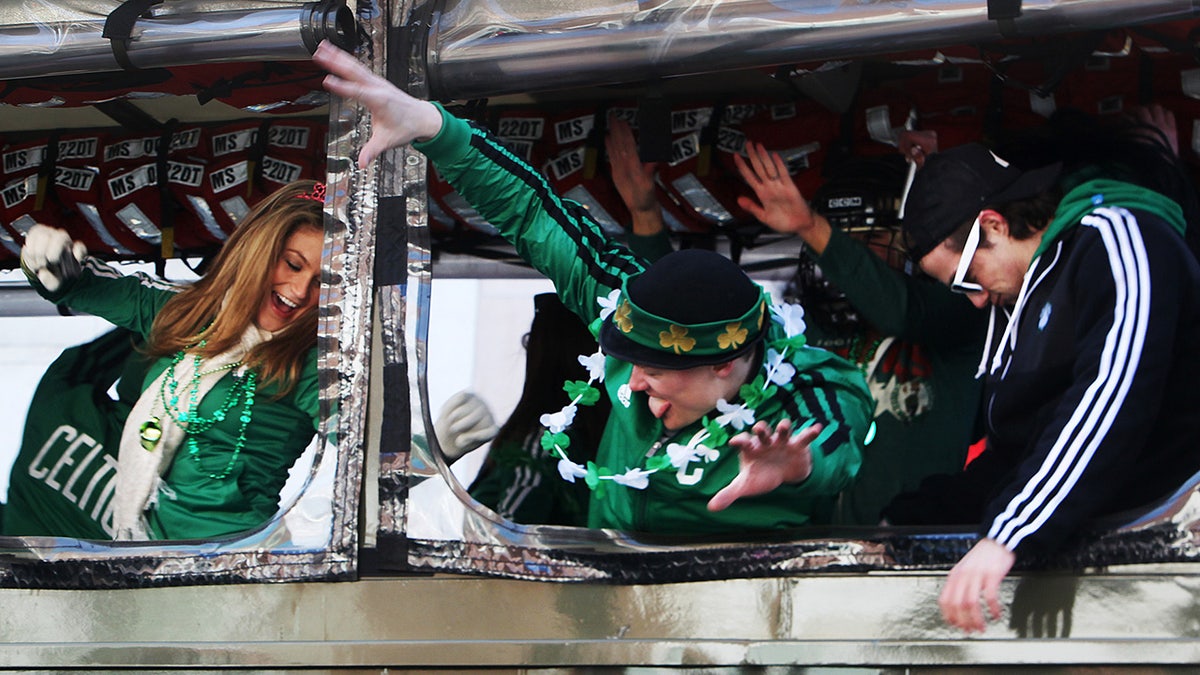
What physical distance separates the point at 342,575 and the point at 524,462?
90cm

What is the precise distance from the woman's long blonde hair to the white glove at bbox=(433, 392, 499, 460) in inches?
14.3

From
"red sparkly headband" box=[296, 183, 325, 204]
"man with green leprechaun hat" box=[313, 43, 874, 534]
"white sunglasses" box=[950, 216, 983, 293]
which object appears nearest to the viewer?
"man with green leprechaun hat" box=[313, 43, 874, 534]

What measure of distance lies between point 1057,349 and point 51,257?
245cm

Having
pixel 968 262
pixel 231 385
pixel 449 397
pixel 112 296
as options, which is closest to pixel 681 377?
pixel 968 262

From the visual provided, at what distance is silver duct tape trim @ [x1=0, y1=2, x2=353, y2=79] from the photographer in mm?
3039

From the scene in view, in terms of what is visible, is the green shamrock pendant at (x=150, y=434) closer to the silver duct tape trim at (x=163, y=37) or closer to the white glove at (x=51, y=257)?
the white glove at (x=51, y=257)

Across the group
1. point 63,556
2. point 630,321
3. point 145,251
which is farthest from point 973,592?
point 145,251

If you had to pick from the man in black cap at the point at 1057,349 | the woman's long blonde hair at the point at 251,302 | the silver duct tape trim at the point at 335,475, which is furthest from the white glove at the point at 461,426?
the man in black cap at the point at 1057,349

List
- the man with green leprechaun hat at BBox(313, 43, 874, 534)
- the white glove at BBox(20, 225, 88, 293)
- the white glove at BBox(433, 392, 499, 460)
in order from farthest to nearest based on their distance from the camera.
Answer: the white glove at BBox(20, 225, 88, 293) < the white glove at BBox(433, 392, 499, 460) < the man with green leprechaun hat at BBox(313, 43, 874, 534)

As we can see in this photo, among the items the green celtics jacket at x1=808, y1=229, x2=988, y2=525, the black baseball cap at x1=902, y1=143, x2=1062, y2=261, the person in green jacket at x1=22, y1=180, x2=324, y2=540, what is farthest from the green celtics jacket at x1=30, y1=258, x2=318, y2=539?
the black baseball cap at x1=902, y1=143, x2=1062, y2=261

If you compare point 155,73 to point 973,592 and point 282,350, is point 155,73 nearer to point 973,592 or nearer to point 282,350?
point 282,350

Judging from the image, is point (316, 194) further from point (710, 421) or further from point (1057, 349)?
point (1057, 349)

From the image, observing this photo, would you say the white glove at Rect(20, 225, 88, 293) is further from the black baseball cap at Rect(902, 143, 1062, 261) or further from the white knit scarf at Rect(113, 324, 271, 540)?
the black baseball cap at Rect(902, 143, 1062, 261)

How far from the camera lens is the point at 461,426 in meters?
3.31
